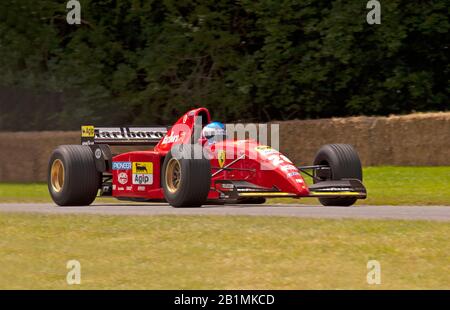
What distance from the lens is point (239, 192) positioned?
572 inches

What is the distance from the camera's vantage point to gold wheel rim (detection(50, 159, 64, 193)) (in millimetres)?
16562

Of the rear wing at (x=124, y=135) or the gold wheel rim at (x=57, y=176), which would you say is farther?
the rear wing at (x=124, y=135)

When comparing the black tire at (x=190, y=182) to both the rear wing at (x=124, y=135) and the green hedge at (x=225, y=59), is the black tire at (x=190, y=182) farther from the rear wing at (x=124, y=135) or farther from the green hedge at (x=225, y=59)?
the green hedge at (x=225, y=59)

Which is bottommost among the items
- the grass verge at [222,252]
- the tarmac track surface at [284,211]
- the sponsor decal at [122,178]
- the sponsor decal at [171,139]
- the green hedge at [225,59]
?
the grass verge at [222,252]

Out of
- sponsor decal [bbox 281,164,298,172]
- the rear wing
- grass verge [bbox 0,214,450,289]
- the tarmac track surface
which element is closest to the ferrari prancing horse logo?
the tarmac track surface

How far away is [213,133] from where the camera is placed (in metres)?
15.6

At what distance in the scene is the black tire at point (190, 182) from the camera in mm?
14289

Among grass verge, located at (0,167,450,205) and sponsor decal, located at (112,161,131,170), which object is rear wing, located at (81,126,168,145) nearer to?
sponsor decal, located at (112,161,131,170)

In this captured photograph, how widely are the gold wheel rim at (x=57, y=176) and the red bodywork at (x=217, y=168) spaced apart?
81cm

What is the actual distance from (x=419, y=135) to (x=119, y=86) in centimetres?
843

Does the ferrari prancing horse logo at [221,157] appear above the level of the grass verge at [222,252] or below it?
above

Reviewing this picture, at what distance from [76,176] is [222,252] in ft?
21.1

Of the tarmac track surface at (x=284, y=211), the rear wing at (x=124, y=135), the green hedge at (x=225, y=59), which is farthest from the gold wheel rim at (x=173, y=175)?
the green hedge at (x=225, y=59)
